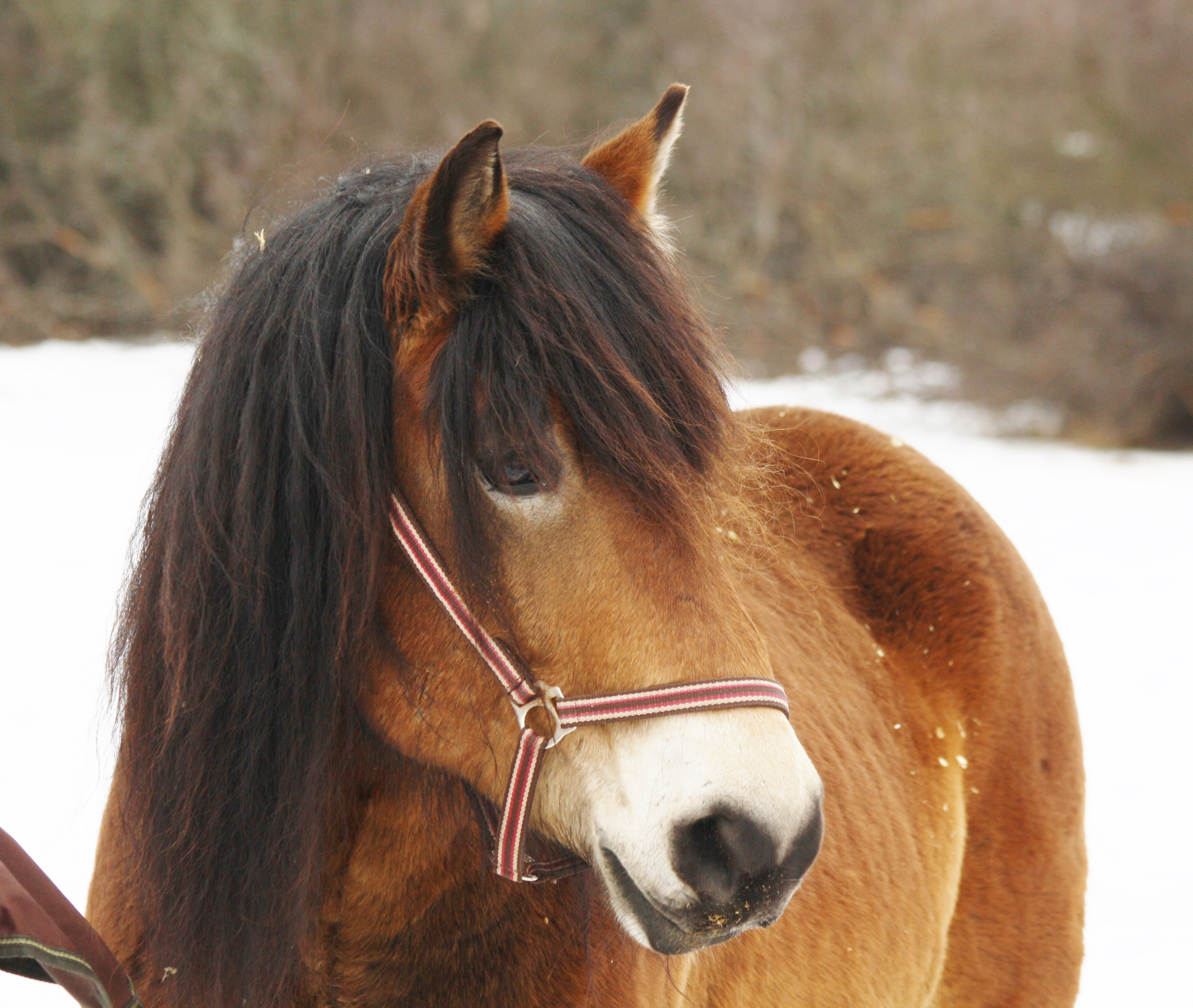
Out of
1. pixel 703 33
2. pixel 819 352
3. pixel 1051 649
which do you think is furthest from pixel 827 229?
pixel 1051 649

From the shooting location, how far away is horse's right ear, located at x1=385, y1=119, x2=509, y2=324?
1330 mm

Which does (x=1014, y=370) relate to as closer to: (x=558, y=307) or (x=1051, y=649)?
(x=1051, y=649)

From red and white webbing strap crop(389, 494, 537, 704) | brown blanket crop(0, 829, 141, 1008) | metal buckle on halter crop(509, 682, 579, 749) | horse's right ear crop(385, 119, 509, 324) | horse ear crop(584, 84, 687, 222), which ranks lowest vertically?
brown blanket crop(0, 829, 141, 1008)

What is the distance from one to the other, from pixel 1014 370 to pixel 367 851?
12.6m

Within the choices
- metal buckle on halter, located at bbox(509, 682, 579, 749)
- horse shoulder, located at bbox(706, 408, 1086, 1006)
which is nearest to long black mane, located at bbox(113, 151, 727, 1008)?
metal buckle on halter, located at bbox(509, 682, 579, 749)

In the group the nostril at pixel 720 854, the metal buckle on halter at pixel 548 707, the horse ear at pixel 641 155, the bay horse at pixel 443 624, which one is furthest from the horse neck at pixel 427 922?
the horse ear at pixel 641 155

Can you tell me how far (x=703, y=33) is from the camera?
1600cm

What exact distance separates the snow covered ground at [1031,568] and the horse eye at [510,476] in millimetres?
601

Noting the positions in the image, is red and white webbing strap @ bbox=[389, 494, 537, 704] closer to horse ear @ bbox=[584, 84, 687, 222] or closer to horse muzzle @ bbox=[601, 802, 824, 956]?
horse muzzle @ bbox=[601, 802, 824, 956]

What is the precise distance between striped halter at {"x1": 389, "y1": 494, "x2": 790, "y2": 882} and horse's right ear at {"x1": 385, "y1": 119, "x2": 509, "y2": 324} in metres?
0.29

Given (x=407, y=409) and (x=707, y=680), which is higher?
(x=407, y=409)

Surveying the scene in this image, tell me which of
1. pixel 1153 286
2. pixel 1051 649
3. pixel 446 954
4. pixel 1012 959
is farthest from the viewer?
pixel 1153 286

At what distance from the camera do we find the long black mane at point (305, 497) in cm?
141

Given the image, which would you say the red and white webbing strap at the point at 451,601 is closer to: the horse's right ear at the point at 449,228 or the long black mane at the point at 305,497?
the long black mane at the point at 305,497
